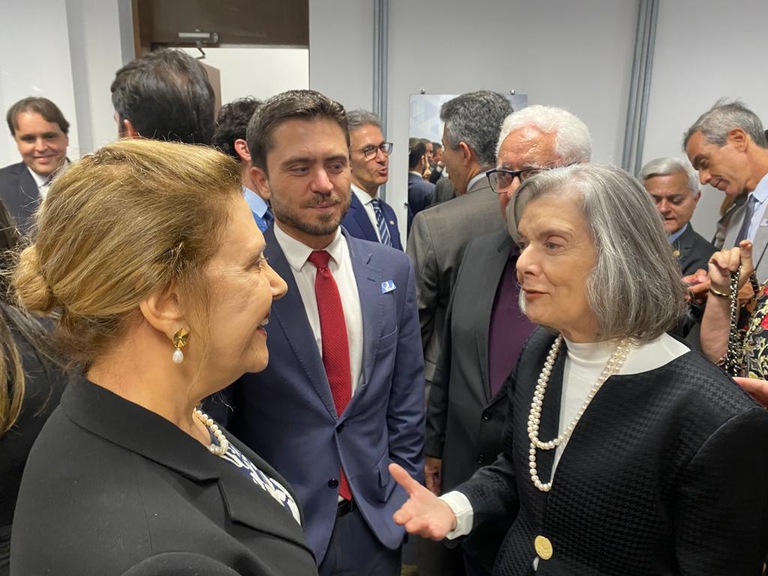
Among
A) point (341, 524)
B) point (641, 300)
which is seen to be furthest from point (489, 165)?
point (341, 524)

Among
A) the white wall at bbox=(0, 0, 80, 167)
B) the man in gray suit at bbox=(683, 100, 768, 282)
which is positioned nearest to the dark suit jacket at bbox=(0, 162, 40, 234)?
the white wall at bbox=(0, 0, 80, 167)

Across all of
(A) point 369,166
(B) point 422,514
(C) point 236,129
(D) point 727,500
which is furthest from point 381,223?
(D) point 727,500

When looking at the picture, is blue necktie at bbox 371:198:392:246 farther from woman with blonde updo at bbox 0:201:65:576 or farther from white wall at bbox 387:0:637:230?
woman with blonde updo at bbox 0:201:65:576

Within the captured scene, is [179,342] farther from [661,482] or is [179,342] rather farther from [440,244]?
[440,244]

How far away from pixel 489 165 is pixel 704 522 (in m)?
1.81

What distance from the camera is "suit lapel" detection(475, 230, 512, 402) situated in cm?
176

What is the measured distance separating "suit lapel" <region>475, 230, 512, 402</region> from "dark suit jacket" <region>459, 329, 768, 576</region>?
51 cm

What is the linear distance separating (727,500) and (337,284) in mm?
1030

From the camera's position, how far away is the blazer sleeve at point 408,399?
5.48ft

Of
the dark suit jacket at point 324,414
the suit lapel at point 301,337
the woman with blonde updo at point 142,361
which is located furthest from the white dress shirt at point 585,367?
the woman with blonde updo at point 142,361

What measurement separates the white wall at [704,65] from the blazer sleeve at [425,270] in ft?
8.99

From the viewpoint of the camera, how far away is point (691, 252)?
2.85 metres

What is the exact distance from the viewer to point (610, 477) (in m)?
1.11

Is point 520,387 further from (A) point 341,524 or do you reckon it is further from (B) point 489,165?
(B) point 489,165
